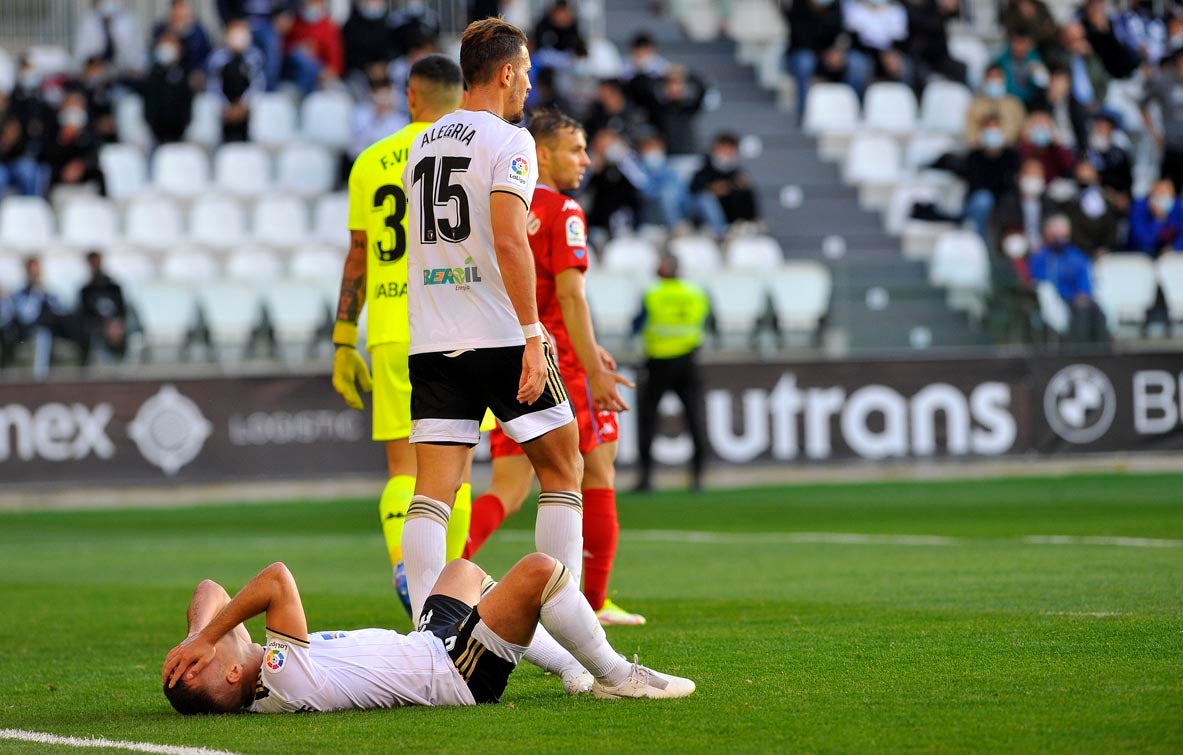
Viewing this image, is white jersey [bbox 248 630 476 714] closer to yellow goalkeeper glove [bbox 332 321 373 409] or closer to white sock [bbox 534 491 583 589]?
white sock [bbox 534 491 583 589]

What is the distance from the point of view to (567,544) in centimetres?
648

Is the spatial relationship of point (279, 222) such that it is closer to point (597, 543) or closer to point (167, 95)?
point (167, 95)

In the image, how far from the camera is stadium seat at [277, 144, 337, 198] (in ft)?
72.7

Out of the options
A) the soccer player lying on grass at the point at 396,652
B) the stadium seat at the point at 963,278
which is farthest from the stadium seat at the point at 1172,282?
the soccer player lying on grass at the point at 396,652

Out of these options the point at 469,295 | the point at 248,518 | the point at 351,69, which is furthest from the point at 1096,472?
the point at 469,295

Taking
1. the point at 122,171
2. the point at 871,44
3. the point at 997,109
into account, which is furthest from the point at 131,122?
the point at 997,109

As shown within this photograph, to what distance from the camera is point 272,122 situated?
22781 mm

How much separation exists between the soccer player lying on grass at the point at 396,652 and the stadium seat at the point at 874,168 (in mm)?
18963

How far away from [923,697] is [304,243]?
1695 cm

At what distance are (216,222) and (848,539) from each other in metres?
11.6

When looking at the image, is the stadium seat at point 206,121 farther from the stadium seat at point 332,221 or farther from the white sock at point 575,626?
the white sock at point 575,626

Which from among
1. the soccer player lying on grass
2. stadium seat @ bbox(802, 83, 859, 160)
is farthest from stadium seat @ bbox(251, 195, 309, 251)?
the soccer player lying on grass

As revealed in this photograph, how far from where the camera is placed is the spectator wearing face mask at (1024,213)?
21000mm

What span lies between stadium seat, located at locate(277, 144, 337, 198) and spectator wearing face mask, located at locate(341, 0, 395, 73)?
1598mm
